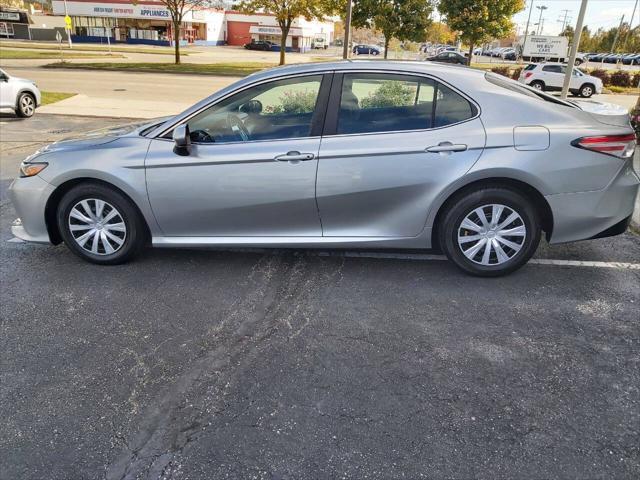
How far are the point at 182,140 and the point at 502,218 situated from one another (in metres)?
2.59

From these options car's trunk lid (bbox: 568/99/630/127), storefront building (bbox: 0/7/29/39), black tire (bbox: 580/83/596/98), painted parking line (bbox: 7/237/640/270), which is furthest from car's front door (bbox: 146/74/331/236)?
storefront building (bbox: 0/7/29/39)

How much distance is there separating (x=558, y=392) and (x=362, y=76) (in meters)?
2.67

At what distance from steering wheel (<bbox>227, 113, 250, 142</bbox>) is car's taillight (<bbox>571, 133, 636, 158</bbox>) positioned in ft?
8.33

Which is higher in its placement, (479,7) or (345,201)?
(479,7)

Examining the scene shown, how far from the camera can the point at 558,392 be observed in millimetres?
2896

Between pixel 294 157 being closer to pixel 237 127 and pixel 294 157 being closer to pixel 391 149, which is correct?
pixel 237 127

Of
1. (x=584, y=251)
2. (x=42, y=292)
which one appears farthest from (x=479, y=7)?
(x=42, y=292)

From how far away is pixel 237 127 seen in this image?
4.21 meters

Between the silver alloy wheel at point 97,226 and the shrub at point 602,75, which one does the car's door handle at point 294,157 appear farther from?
the shrub at point 602,75

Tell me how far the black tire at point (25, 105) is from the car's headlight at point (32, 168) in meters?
9.94

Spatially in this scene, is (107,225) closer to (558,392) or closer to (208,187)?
(208,187)

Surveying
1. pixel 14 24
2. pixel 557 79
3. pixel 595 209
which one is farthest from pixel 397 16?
pixel 14 24

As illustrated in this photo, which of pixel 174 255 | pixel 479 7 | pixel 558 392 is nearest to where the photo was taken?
pixel 558 392

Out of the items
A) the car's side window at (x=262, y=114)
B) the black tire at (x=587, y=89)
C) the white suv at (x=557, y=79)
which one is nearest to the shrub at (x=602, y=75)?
the white suv at (x=557, y=79)
